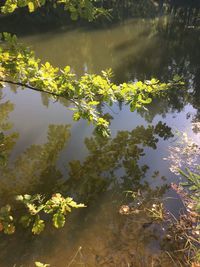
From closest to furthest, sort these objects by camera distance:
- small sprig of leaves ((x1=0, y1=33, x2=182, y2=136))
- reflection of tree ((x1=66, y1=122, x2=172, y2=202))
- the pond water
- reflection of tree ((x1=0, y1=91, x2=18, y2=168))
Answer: small sprig of leaves ((x1=0, y1=33, x2=182, y2=136)) → the pond water → reflection of tree ((x1=66, y1=122, x2=172, y2=202)) → reflection of tree ((x1=0, y1=91, x2=18, y2=168))

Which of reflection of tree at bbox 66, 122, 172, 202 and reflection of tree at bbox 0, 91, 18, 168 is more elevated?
reflection of tree at bbox 0, 91, 18, 168

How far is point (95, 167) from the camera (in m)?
7.36

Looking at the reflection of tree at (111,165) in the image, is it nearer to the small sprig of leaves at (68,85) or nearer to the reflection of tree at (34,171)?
the reflection of tree at (34,171)

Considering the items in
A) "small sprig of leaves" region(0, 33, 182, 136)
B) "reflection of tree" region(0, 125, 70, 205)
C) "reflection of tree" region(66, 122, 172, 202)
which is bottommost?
"reflection of tree" region(66, 122, 172, 202)

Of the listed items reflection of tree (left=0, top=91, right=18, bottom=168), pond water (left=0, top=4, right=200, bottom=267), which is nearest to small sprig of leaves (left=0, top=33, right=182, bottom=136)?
pond water (left=0, top=4, right=200, bottom=267)

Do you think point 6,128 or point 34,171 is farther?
point 6,128

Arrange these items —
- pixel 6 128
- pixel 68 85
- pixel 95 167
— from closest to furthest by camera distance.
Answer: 1. pixel 68 85
2. pixel 95 167
3. pixel 6 128

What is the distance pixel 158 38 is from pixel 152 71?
7.92m

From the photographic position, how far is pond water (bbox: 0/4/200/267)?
17.1 ft

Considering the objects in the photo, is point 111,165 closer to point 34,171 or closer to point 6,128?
point 34,171

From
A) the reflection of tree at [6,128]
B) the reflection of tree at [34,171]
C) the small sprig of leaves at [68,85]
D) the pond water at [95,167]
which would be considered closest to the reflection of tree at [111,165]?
the pond water at [95,167]

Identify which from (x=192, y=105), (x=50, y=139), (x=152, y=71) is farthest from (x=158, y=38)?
(x=50, y=139)

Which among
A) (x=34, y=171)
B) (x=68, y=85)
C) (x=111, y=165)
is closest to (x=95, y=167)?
(x=111, y=165)

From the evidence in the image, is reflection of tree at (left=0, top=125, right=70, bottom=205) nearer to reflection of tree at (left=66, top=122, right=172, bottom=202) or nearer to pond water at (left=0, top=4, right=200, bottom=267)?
pond water at (left=0, top=4, right=200, bottom=267)
